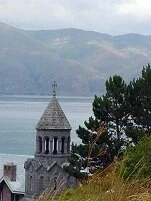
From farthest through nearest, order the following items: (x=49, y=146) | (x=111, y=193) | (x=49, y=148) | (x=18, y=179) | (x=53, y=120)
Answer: (x=18, y=179)
(x=49, y=146)
(x=49, y=148)
(x=53, y=120)
(x=111, y=193)

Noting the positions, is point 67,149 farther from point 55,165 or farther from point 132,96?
point 132,96

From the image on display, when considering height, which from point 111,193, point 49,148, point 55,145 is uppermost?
point 111,193

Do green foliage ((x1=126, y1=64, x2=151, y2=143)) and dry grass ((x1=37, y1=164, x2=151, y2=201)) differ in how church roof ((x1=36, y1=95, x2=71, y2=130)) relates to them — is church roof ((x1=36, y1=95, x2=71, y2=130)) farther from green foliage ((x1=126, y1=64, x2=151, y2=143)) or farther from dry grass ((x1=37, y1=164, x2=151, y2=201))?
dry grass ((x1=37, y1=164, x2=151, y2=201))

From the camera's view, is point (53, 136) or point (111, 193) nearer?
point (111, 193)

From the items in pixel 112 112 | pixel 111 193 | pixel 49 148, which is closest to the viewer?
pixel 111 193

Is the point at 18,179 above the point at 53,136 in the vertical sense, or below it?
below

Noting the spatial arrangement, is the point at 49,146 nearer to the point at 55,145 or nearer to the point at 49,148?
the point at 49,148

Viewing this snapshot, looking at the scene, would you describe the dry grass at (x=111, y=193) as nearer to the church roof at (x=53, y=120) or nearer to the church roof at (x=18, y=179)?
the church roof at (x=53, y=120)

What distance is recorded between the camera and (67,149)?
102ft

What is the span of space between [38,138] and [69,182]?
128 inches

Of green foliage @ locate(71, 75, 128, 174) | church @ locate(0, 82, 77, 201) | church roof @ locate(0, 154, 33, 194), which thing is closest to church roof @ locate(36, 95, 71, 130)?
church @ locate(0, 82, 77, 201)

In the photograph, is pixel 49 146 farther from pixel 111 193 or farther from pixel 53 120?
pixel 111 193

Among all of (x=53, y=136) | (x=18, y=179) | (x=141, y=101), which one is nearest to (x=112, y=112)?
(x=141, y=101)

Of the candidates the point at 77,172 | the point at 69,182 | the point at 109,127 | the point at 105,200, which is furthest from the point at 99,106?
the point at 105,200
